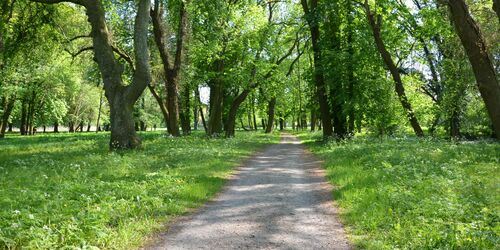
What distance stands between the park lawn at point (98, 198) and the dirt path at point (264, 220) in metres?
0.51

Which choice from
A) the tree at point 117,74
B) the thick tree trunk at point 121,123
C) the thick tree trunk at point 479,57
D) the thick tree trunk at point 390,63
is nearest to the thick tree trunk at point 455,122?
the thick tree trunk at point 390,63

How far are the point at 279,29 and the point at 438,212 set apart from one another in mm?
30757

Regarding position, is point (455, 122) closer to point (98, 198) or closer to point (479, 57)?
point (479, 57)

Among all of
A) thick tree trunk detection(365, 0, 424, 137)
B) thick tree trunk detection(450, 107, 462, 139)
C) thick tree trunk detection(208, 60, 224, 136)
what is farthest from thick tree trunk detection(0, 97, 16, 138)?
thick tree trunk detection(450, 107, 462, 139)

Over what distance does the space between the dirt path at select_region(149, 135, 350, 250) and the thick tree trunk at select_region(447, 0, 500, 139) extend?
9.94 feet

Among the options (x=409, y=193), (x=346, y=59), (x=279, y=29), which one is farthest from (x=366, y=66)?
(x=409, y=193)

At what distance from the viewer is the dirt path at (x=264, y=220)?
20.9 feet

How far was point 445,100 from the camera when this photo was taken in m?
26.5

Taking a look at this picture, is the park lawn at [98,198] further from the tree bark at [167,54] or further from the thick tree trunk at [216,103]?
the thick tree trunk at [216,103]

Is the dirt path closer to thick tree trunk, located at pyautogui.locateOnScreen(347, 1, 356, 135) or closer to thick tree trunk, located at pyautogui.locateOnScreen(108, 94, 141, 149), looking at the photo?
thick tree trunk, located at pyautogui.locateOnScreen(108, 94, 141, 149)

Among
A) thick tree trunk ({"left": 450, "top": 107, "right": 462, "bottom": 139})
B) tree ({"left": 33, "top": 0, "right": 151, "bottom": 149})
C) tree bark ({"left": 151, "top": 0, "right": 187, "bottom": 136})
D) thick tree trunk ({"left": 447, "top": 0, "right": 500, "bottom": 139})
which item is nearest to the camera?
thick tree trunk ({"left": 447, "top": 0, "right": 500, "bottom": 139})

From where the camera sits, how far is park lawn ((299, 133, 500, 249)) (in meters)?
5.74

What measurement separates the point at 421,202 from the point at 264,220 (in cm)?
266

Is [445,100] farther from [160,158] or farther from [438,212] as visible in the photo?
[438,212]
